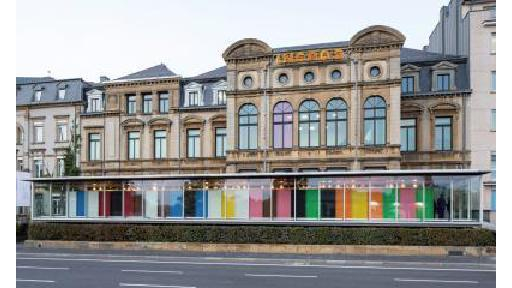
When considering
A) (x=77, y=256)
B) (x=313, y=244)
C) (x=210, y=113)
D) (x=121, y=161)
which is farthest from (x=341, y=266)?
(x=121, y=161)

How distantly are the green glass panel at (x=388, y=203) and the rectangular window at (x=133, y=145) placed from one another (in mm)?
26252

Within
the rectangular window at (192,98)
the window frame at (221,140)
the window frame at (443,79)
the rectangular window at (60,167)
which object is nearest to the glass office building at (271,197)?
the window frame at (221,140)

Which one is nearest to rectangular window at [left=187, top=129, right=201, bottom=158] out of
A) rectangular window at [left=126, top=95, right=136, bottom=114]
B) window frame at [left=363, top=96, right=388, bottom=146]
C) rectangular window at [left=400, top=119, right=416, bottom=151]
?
rectangular window at [left=126, top=95, right=136, bottom=114]

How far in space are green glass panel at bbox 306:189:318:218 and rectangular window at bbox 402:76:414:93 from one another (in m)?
15.9

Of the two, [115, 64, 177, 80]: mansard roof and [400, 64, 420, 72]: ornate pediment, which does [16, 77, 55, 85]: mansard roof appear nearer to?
[115, 64, 177, 80]: mansard roof

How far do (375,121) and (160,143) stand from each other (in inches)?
810

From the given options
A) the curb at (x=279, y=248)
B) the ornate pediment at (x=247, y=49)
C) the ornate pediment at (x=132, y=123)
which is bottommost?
the curb at (x=279, y=248)

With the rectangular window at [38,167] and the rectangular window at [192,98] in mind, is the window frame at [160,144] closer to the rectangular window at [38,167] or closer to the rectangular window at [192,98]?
the rectangular window at [192,98]

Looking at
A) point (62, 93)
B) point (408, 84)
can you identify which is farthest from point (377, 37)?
point (62, 93)

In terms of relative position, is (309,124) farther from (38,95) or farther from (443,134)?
(38,95)

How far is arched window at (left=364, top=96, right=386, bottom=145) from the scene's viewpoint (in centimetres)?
3784

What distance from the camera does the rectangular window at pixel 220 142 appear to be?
44250 millimetres
